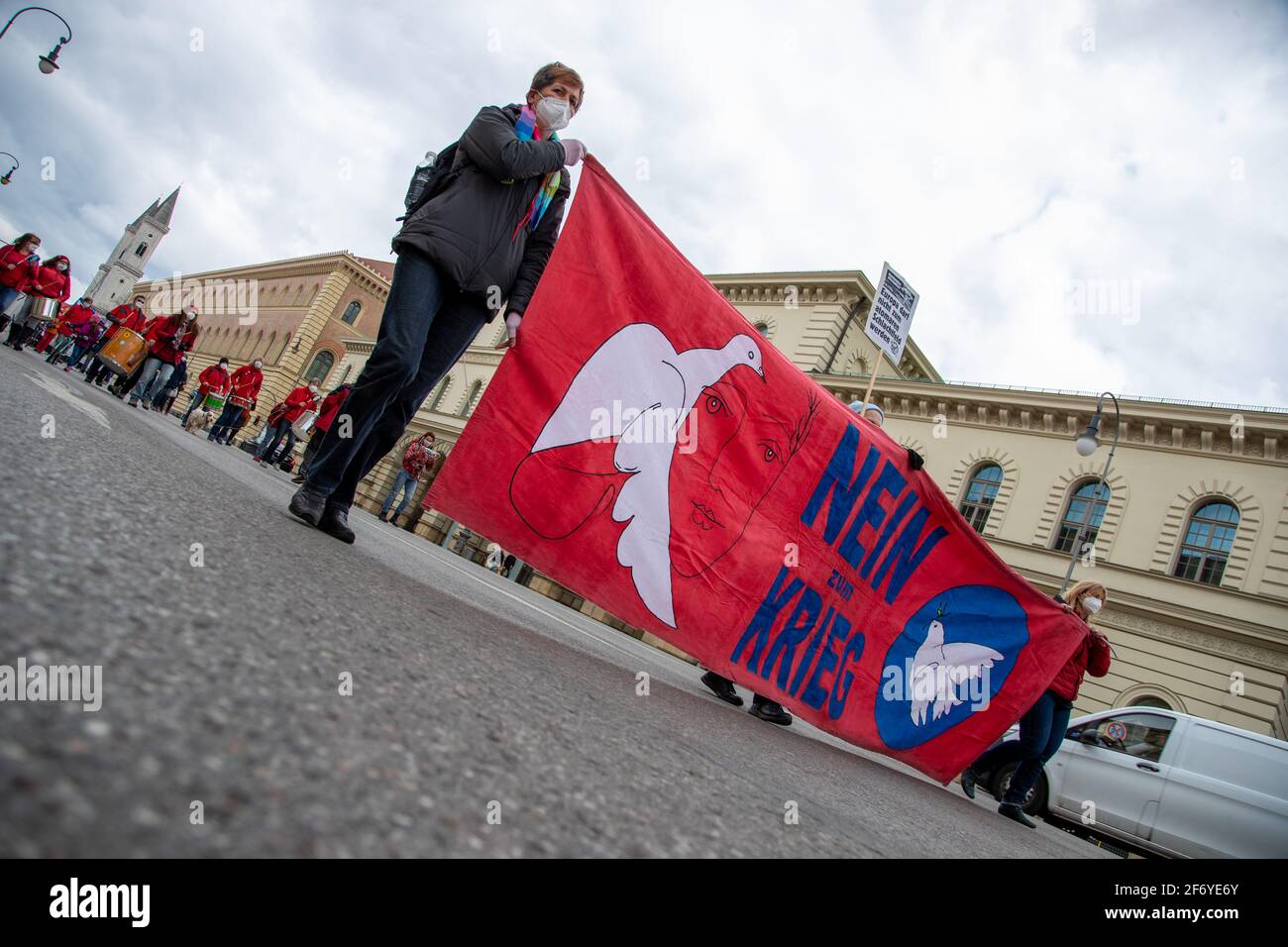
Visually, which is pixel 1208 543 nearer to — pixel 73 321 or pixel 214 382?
pixel 214 382

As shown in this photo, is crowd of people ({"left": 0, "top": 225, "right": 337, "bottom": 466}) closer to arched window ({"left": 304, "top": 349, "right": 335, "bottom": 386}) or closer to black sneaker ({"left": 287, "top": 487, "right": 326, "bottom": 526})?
black sneaker ({"left": 287, "top": 487, "right": 326, "bottom": 526})

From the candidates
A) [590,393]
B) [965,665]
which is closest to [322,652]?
[590,393]

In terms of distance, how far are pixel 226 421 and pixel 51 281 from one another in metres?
4.17

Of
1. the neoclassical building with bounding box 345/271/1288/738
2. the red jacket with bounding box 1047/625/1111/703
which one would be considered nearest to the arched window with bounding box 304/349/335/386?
the neoclassical building with bounding box 345/271/1288/738

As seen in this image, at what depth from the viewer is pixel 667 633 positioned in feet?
11.3

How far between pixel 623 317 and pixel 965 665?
10.4 feet

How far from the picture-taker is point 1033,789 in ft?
25.1

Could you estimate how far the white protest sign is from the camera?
32.6ft

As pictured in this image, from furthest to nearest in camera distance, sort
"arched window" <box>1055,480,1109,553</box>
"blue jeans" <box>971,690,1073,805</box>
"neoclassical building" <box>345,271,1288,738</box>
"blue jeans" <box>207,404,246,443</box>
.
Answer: "arched window" <box>1055,480,1109,553</box>
"neoclassical building" <box>345,271,1288,738</box>
"blue jeans" <box>207,404,246,443</box>
"blue jeans" <box>971,690,1073,805</box>

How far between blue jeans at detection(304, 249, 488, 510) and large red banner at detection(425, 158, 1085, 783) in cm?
31

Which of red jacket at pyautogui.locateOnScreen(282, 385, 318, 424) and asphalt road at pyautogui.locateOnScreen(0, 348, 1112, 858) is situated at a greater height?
red jacket at pyautogui.locateOnScreen(282, 385, 318, 424)

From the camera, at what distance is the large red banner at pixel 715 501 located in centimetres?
320

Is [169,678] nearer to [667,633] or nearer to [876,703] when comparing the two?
[667,633]

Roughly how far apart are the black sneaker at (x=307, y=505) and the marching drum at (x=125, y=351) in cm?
1047
